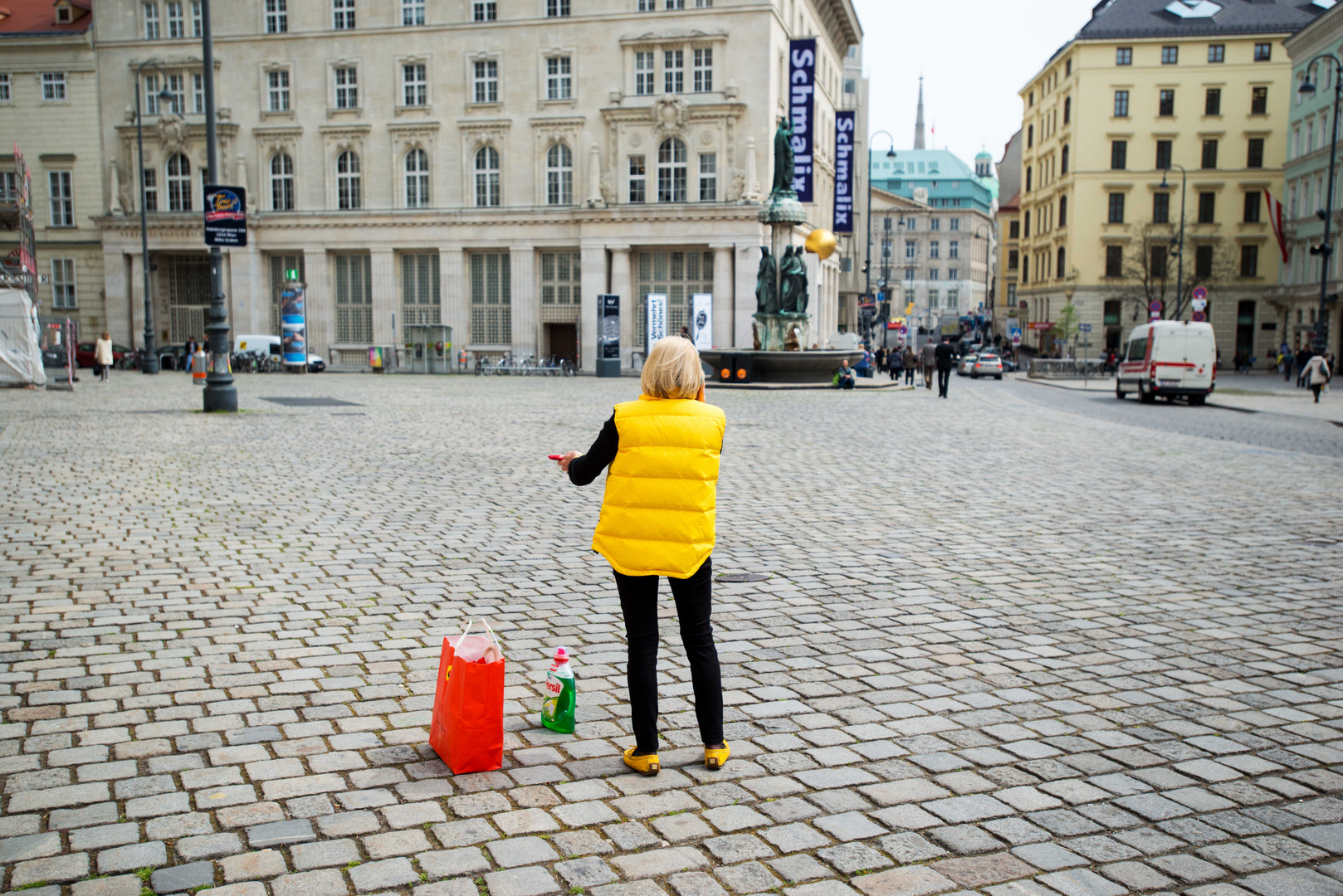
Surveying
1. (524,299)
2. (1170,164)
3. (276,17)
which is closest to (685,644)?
(524,299)

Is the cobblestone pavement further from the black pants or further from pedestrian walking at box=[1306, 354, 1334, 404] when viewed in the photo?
pedestrian walking at box=[1306, 354, 1334, 404]

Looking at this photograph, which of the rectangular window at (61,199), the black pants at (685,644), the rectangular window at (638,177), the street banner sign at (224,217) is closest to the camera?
the black pants at (685,644)

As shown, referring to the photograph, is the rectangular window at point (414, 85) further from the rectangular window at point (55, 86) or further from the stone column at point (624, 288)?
the rectangular window at point (55, 86)

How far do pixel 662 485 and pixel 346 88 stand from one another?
54943 millimetres

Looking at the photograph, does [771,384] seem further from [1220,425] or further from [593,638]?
[593,638]

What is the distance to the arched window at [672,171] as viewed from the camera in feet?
167

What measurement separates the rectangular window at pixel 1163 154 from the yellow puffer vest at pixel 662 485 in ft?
257

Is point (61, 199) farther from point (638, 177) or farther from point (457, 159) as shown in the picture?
point (638, 177)

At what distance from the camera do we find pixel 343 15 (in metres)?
54.3

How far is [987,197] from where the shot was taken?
160750 millimetres

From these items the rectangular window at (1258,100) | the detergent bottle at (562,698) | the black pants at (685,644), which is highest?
the rectangular window at (1258,100)

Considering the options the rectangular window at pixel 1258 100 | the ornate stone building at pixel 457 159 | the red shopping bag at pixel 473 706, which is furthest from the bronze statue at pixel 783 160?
the rectangular window at pixel 1258 100

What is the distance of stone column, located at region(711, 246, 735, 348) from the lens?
5016 cm

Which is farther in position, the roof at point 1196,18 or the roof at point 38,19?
the roof at point 1196,18
